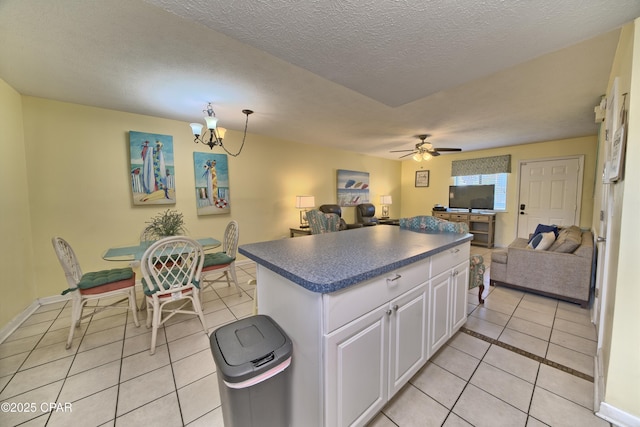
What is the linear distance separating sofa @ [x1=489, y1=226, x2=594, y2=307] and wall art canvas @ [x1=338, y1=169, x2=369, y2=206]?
336 cm

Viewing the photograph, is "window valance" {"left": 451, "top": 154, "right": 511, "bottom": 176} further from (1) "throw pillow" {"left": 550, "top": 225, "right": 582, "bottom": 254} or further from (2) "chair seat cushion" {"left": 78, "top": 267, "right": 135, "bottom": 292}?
(2) "chair seat cushion" {"left": 78, "top": 267, "right": 135, "bottom": 292}

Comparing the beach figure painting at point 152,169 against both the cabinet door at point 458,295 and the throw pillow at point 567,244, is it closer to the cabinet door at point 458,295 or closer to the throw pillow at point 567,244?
the cabinet door at point 458,295

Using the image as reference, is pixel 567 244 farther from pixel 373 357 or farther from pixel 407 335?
pixel 373 357

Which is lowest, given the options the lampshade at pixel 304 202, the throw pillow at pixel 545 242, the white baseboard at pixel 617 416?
the white baseboard at pixel 617 416

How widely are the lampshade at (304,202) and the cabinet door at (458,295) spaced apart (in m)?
3.20

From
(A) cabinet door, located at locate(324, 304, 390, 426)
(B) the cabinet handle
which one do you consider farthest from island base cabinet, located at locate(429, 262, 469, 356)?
(A) cabinet door, located at locate(324, 304, 390, 426)

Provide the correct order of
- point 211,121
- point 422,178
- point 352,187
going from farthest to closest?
point 422,178, point 352,187, point 211,121

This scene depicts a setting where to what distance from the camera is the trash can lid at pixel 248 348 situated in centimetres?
92

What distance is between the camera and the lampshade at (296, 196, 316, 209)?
15.4 feet

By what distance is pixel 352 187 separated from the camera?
19.4 feet

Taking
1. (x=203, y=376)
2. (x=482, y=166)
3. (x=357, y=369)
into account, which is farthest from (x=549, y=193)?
(x=203, y=376)

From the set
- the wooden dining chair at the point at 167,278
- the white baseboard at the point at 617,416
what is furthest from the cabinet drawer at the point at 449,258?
the wooden dining chair at the point at 167,278

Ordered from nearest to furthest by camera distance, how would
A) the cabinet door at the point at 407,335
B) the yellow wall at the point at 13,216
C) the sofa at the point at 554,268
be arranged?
the cabinet door at the point at 407,335, the yellow wall at the point at 13,216, the sofa at the point at 554,268

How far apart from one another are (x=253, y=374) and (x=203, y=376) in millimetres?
1024
